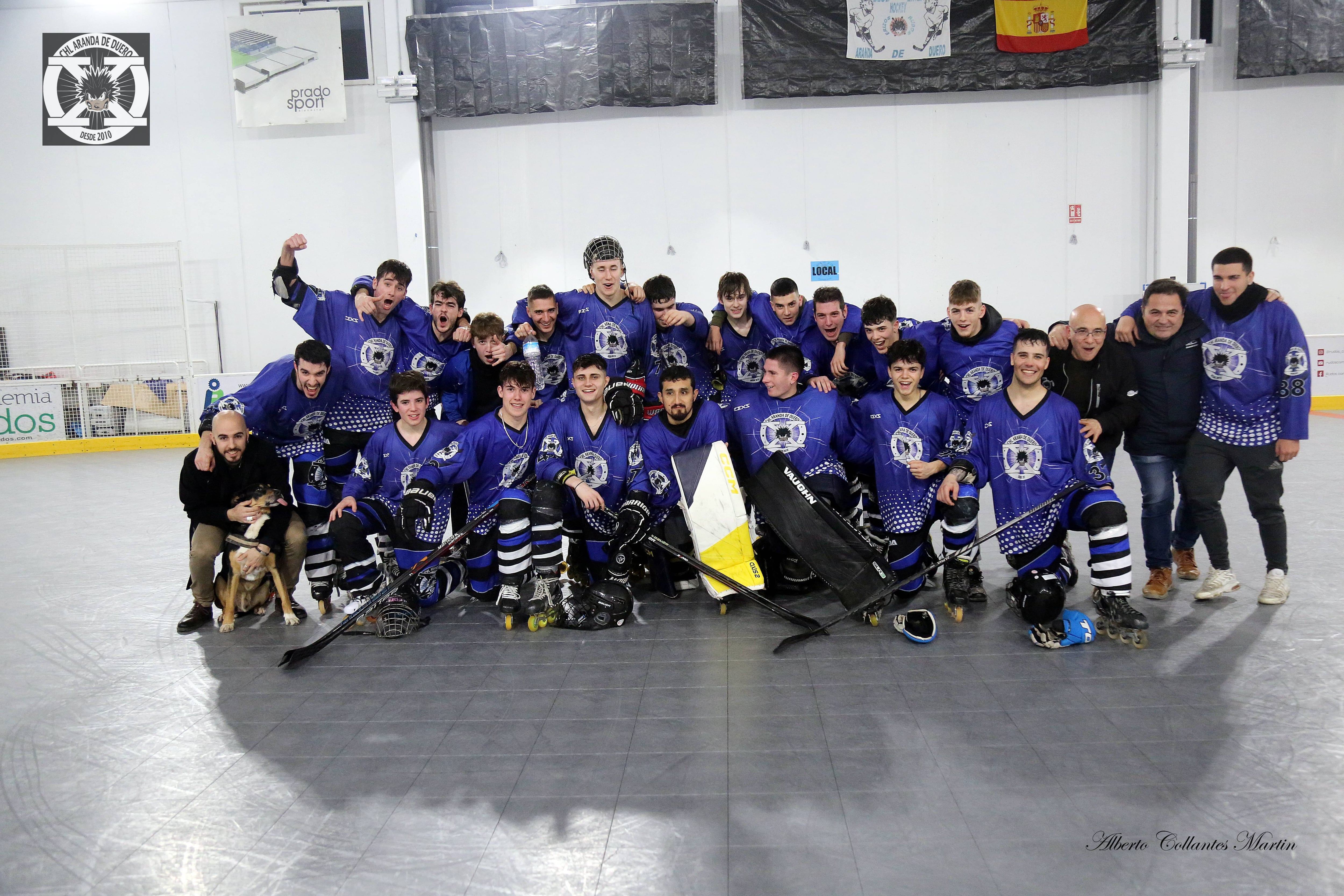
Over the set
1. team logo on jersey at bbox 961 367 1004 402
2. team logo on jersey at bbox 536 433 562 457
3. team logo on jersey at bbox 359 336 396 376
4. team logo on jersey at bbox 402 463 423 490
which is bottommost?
team logo on jersey at bbox 402 463 423 490

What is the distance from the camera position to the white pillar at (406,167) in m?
10.9

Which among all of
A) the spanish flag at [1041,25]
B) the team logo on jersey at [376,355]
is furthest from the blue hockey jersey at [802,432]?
the spanish flag at [1041,25]

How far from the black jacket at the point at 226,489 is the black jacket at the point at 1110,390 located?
3.58 m

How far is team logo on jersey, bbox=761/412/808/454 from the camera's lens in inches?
179

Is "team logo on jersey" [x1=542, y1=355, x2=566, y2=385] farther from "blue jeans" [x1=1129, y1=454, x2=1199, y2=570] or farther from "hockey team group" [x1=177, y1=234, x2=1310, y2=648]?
"blue jeans" [x1=1129, y1=454, x2=1199, y2=570]

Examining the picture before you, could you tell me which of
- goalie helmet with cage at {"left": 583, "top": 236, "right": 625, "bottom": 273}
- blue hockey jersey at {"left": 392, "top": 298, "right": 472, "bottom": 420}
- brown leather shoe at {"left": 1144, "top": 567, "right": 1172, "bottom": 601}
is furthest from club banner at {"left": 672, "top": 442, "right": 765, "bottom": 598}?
brown leather shoe at {"left": 1144, "top": 567, "right": 1172, "bottom": 601}

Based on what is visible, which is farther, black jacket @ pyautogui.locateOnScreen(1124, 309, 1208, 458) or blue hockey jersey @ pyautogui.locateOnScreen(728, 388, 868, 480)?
blue hockey jersey @ pyautogui.locateOnScreen(728, 388, 868, 480)

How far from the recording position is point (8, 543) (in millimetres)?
6230

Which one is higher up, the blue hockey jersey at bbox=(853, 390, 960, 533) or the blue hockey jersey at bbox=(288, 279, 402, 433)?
the blue hockey jersey at bbox=(288, 279, 402, 433)

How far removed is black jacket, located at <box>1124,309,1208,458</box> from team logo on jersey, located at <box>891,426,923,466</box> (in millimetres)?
974

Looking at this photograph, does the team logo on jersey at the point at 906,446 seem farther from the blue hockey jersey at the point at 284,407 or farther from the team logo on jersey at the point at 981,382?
the blue hockey jersey at the point at 284,407

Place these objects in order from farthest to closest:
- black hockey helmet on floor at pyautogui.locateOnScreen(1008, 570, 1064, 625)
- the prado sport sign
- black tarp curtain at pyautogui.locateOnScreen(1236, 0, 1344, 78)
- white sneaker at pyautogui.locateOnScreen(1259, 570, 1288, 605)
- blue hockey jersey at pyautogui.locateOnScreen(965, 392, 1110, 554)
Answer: the prado sport sign → black tarp curtain at pyautogui.locateOnScreen(1236, 0, 1344, 78) → white sneaker at pyautogui.locateOnScreen(1259, 570, 1288, 605) → blue hockey jersey at pyautogui.locateOnScreen(965, 392, 1110, 554) → black hockey helmet on floor at pyautogui.locateOnScreen(1008, 570, 1064, 625)

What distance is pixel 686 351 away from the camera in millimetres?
5445

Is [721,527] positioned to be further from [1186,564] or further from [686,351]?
[1186,564]
